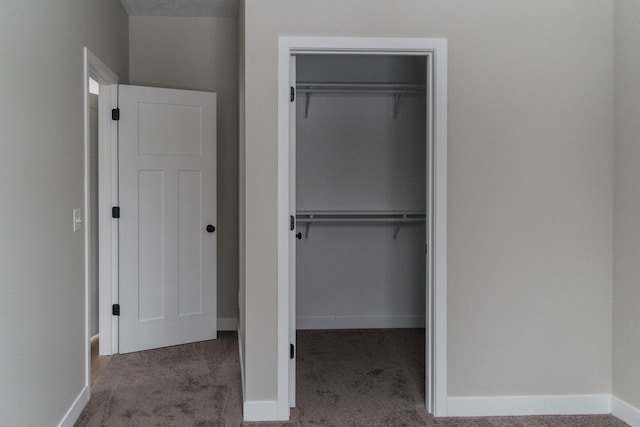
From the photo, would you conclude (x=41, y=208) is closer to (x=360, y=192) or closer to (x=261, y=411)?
(x=261, y=411)

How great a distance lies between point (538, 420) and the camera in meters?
2.69

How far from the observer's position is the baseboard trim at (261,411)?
8.73 feet

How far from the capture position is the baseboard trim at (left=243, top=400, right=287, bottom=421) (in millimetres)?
2660

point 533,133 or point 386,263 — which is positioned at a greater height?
point 533,133

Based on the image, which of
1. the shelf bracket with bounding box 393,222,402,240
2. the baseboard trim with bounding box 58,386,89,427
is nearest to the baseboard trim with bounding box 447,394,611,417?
the shelf bracket with bounding box 393,222,402,240

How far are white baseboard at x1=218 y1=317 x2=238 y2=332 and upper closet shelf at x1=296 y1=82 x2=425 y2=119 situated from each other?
6.08ft

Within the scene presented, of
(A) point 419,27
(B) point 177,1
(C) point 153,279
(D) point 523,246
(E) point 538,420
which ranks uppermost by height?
(B) point 177,1

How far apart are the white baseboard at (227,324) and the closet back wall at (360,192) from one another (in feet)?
1.80

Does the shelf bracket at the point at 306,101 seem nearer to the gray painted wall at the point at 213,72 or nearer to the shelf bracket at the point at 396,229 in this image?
the gray painted wall at the point at 213,72

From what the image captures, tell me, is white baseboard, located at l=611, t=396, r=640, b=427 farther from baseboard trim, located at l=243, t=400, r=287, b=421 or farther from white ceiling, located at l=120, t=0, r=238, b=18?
white ceiling, located at l=120, t=0, r=238, b=18

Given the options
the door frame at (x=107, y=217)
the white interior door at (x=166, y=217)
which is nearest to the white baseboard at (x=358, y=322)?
the white interior door at (x=166, y=217)

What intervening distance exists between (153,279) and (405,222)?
2.12m

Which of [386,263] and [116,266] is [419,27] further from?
[116,266]

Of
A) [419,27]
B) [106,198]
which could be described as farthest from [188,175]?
[419,27]
